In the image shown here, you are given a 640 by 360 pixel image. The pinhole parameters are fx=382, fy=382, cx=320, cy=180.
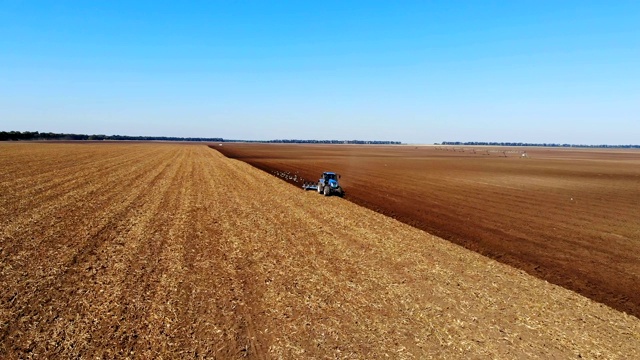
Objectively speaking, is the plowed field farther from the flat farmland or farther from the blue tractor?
the blue tractor

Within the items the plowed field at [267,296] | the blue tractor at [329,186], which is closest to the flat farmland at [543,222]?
the blue tractor at [329,186]

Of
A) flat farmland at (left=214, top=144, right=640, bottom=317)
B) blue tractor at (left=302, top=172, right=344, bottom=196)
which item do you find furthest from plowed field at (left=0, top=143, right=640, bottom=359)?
blue tractor at (left=302, top=172, right=344, bottom=196)

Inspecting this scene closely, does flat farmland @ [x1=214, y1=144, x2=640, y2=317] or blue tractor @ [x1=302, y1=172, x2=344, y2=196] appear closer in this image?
flat farmland @ [x1=214, y1=144, x2=640, y2=317]

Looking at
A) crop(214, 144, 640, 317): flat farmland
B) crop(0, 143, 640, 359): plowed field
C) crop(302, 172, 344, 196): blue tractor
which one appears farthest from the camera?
crop(302, 172, 344, 196): blue tractor

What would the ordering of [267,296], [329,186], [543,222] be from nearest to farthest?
[267,296]
[543,222]
[329,186]

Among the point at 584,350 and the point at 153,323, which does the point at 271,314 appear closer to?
the point at 153,323

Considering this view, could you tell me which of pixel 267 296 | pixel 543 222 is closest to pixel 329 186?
pixel 543 222

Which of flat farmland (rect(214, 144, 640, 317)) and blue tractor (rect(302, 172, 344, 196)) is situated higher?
blue tractor (rect(302, 172, 344, 196))

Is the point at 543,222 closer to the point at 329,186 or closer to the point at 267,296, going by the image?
the point at 329,186

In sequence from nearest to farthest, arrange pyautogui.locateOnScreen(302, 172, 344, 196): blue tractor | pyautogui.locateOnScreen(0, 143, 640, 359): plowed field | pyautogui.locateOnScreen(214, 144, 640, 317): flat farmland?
1. pyautogui.locateOnScreen(0, 143, 640, 359): plowed field
2. pyautogui.locateOnScreen(214, 144, 640, 317): flat farmland
3. pyautogui.locateOnScreen(302, 172, 344, 196): blue tractor

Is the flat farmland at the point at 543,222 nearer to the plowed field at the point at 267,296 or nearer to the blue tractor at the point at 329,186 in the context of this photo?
the blue tractor at the point at 329,186
